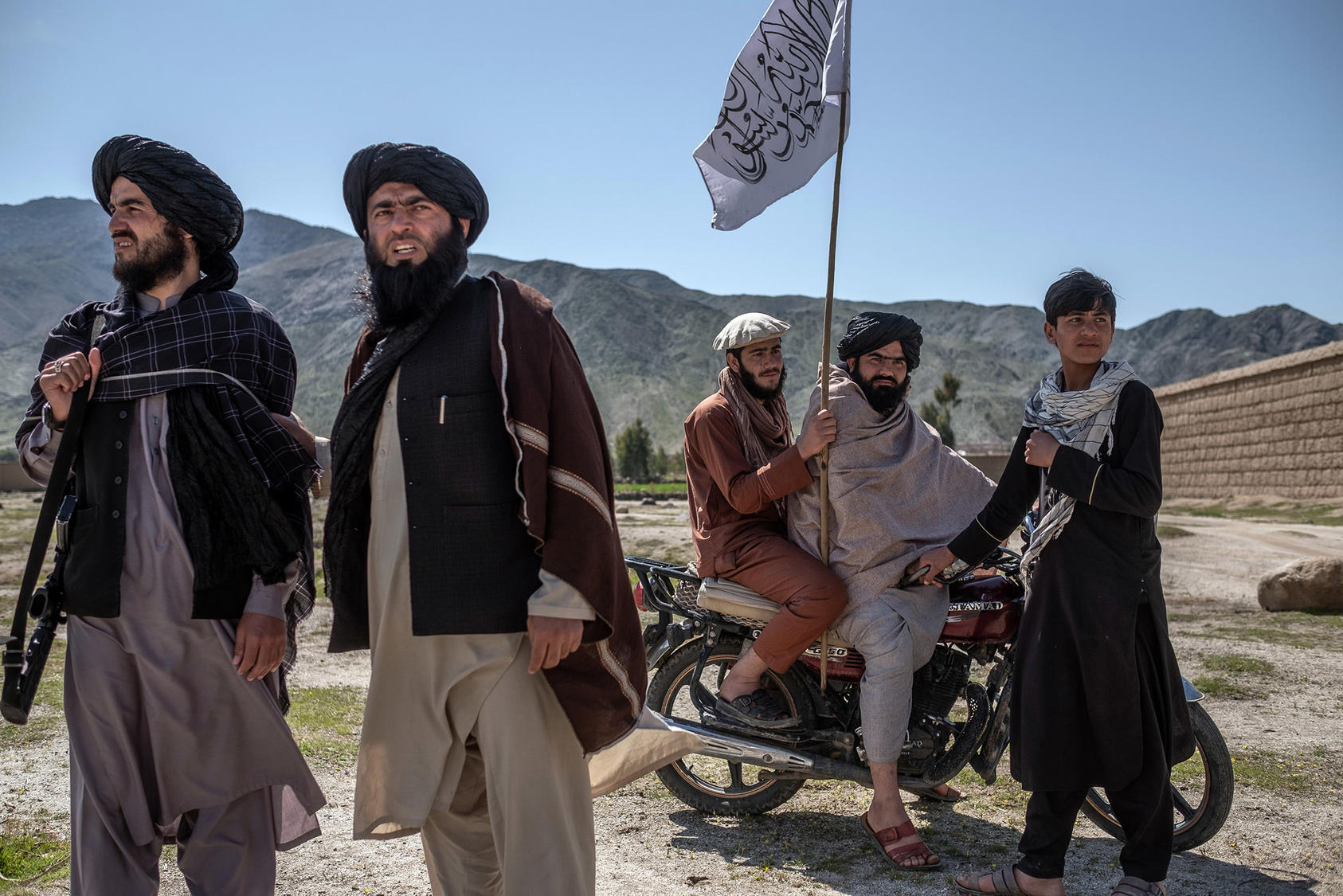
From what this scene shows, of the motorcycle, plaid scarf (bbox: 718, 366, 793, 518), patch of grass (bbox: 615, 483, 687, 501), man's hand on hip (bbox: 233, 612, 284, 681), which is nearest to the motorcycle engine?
the motorcycle

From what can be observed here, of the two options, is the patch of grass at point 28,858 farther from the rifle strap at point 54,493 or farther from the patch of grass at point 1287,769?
the patch of grass at point 1287,769

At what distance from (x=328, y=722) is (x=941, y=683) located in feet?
11.0

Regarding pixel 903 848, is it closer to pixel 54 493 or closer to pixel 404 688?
pixel 404 688

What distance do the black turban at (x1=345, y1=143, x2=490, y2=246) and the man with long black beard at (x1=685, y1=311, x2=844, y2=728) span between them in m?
1.39

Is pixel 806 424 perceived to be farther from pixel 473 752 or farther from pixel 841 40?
pixel 473 752

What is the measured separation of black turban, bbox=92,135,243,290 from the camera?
272 centimetres

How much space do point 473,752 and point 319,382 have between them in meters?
134

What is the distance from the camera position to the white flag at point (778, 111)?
3.57m

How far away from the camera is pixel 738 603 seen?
3900mm

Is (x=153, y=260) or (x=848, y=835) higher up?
(x=153, y=260)

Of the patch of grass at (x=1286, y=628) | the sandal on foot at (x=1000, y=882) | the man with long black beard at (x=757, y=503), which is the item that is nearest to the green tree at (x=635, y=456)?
Answer: the patch of grass at (x=1286, y=628)

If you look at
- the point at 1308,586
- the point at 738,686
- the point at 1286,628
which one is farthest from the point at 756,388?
the point at 1308,586

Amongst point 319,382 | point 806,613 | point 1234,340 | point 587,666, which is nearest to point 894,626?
point 806,613

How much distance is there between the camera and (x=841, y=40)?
3615mm
